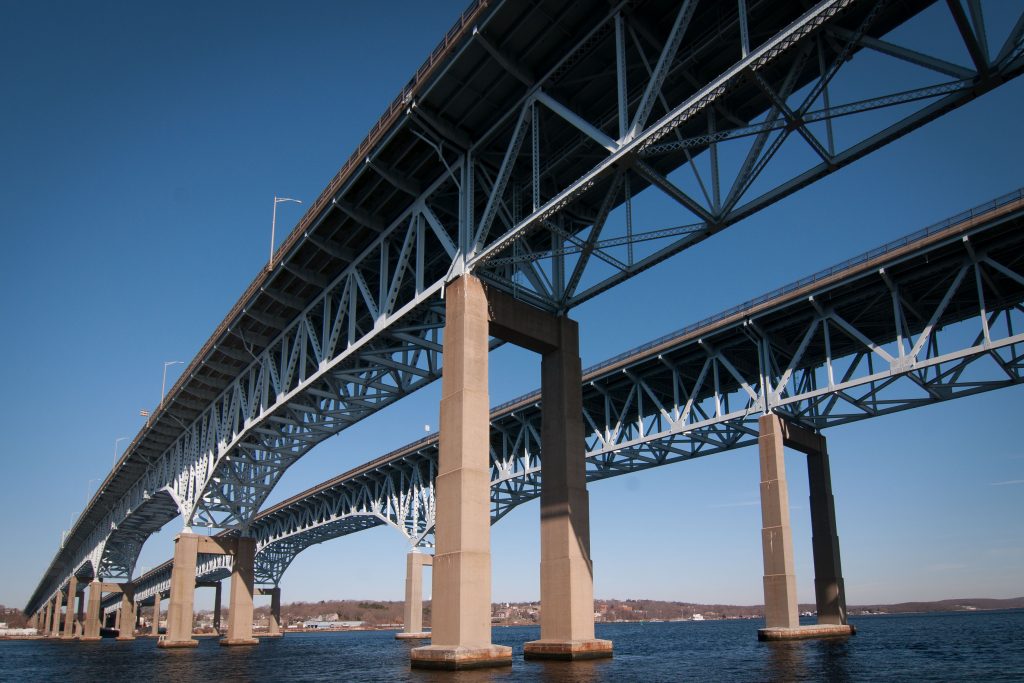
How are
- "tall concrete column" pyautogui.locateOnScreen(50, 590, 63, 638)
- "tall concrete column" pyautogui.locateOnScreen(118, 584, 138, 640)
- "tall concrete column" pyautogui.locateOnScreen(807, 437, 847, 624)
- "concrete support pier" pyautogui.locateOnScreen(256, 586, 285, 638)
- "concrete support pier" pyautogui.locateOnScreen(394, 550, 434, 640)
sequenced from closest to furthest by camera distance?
"tall concrete column" pyautogui.locateOnScreen(807, 437, 847, 624) → "concrete support pier" pyautogui.locateOnScreen(394, 550, 434, 640) → "tall concrete column" pyautogui.locateOnScreen(118, 584, 138, 640) → "concrete support pier" pyautogui.locateOnScreen(256, 586, 285, 638) → "tall concrete column" pyautogui.locateOnScreen(50, 590, 63, 638)

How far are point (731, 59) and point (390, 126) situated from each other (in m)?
11.3

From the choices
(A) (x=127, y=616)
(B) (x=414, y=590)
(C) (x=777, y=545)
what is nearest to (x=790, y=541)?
(C) (x=777, y=545)

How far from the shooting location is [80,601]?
13025cm

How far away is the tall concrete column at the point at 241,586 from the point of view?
53188mm

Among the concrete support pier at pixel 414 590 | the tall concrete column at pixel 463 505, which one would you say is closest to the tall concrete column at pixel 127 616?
the concrete support pier at pixel 414 590

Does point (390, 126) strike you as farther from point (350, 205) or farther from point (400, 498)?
point (400, 498)

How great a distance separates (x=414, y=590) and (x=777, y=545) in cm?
4339

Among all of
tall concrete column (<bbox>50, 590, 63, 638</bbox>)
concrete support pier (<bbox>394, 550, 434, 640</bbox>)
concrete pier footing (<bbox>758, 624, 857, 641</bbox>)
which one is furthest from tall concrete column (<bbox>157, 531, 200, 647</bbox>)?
tall concrete column (<bbox>50, 590, 63, 638</bbox>)

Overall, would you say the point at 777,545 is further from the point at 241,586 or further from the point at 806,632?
the point at 241,586

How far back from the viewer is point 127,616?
314ft

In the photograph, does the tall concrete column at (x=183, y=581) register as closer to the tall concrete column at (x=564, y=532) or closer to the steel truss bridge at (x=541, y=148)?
the steel truss bridge at (x=541, y=148)

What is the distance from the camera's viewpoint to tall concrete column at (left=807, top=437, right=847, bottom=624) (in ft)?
141

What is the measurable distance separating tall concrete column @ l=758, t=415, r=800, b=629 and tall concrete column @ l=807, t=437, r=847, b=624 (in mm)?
5433

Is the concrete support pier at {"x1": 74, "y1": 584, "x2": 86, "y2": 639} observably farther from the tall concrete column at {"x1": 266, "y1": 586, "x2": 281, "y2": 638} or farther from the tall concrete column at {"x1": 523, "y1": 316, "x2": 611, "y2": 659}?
the tall concrete column at {"x1": 523, "y1": 316, "x2": 611, "y2": 659}
